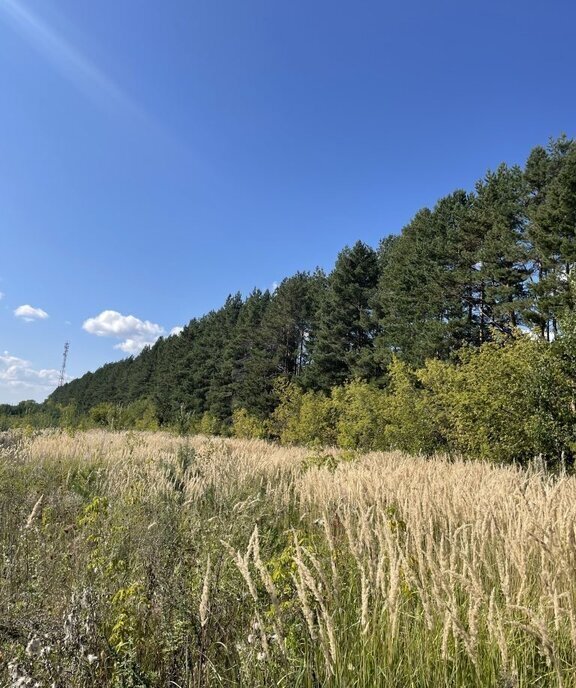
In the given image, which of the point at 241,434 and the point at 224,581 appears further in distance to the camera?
the point at 241,434

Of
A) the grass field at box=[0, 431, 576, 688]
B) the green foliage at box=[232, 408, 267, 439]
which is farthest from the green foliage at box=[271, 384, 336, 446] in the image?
the grass field at box=[0, 431, 576, 688]

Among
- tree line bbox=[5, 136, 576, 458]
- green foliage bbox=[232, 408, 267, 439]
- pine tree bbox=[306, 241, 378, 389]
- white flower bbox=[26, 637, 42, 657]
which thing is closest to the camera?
white flower bbox=[26, 637, 42, 657]

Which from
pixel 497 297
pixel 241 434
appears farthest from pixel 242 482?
pixel 241 434

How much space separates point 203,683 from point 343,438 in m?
18.0

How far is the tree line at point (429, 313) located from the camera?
16656 millimetres

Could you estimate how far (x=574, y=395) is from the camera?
11078 millimetres

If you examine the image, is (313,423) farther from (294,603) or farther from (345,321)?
(294,603)

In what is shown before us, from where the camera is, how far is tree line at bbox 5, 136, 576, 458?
1666cm

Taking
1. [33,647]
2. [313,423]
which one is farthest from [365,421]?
[33,647]

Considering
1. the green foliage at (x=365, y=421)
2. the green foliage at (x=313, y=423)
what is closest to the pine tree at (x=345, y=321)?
the green foliage at (x=313, y=423)

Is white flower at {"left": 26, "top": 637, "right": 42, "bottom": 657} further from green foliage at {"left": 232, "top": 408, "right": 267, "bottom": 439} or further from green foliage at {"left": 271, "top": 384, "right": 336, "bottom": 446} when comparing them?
green foliage at {"left": 232, "top": 408, "right": 267, "bottom": 439}

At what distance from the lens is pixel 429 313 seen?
80.6 feet

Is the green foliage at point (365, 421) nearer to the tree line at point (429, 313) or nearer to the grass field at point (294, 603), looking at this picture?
the tree line at point (429, 313)

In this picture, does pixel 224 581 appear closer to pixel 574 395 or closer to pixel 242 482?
pixel 242 482
